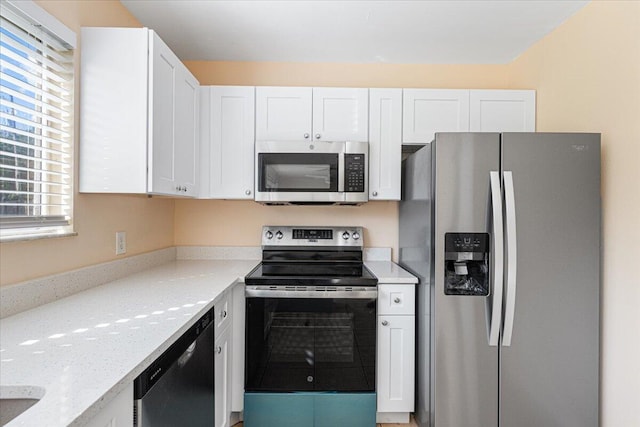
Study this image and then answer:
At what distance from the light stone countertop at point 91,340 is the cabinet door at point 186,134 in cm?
63

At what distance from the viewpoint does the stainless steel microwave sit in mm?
2348

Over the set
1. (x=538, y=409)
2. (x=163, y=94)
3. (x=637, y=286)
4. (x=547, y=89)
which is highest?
(x=547, y=89)

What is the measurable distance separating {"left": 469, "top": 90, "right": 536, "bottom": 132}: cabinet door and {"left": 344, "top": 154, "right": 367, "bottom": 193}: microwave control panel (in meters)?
0.84

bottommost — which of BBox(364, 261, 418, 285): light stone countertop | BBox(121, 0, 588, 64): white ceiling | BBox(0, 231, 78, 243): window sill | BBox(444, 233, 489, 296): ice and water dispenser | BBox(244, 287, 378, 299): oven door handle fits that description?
BBox(244, 287, 378, 299): oven door handle

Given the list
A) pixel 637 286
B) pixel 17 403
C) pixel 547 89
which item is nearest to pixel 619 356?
pixel 637 286

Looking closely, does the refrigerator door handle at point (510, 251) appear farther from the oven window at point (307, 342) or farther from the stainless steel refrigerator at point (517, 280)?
the oven window at point (307, 342)

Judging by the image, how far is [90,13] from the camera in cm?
171

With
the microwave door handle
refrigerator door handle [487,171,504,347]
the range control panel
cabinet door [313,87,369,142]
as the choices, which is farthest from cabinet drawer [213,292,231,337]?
refrigerator door handle [487,171,504,347]

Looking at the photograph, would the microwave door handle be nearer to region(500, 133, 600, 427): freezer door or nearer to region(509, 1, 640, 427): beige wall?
region(500, 133, 600, 427): freezer door

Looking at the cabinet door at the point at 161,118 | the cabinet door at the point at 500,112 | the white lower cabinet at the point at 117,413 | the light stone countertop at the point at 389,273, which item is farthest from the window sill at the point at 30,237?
the cabinet door at the point at 500,112

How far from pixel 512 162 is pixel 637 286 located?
76 centimetres

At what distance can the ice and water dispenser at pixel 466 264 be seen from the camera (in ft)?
5.84

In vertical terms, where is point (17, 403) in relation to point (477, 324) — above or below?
above

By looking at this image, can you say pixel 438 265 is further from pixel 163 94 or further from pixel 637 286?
pixel 163 94
